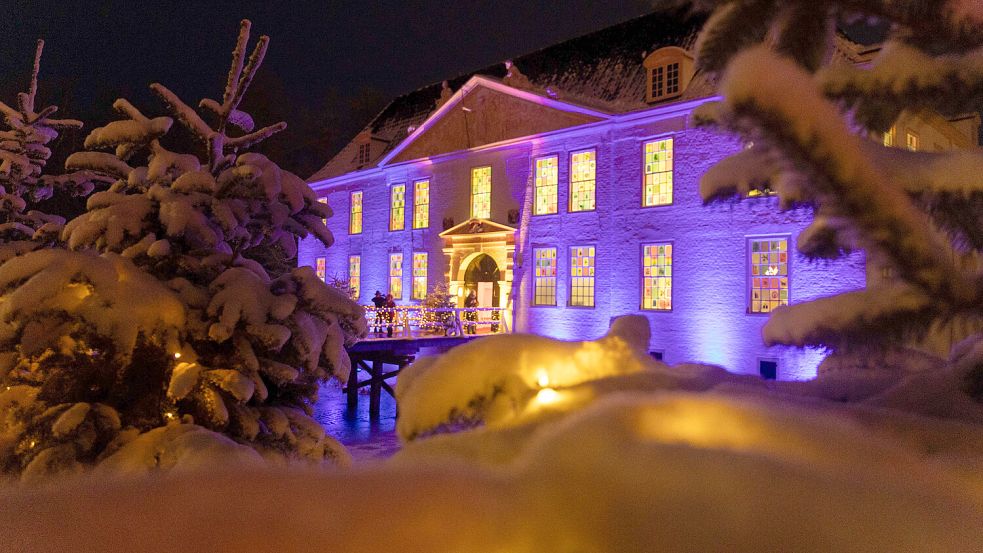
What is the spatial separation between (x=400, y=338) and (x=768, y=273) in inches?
430

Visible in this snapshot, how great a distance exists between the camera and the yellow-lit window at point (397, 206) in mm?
27625

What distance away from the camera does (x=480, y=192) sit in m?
24.7

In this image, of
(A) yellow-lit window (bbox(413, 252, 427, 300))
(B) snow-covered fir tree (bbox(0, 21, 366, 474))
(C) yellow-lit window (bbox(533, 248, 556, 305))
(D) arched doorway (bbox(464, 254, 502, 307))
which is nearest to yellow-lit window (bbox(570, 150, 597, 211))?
(C) yellow-lit window (bbox(533, 248, 556, 305))

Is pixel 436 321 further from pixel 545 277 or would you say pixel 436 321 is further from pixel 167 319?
pixel 167 319

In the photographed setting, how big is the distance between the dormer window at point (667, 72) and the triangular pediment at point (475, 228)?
6.72 meters

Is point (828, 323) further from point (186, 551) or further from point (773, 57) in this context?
point (186, 551)

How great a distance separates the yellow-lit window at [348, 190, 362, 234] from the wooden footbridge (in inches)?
293

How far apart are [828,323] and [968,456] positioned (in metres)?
0.45

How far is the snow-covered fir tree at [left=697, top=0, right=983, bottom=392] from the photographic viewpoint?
53.8 inches

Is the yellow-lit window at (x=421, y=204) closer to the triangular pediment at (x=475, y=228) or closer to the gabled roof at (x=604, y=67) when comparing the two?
the triangular pediment at (x=475, y=228)

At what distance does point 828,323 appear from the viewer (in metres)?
1.70

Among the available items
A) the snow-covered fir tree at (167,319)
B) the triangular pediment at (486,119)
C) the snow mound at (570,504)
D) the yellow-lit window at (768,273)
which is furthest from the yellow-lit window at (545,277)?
the snow mound at (570,504)

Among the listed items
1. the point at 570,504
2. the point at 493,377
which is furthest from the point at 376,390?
the point at 570,504

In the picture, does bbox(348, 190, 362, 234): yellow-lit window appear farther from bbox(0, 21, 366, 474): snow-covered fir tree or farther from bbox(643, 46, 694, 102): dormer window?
bbox(0, 21, 366, 474): snow-covered fir tree
